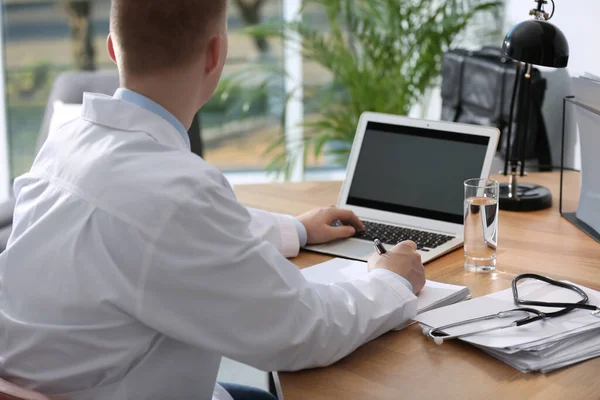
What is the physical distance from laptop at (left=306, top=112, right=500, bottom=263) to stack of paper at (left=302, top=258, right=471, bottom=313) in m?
0.08

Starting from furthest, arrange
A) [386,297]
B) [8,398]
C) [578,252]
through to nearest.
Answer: [578,252] → [386,297] → [8,398]

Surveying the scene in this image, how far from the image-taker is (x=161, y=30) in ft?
3.58

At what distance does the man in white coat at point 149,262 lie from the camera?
100cm

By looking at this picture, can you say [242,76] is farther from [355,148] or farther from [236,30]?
[355,148]

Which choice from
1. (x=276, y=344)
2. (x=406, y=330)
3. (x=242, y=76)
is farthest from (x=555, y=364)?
(x=242, y=76)

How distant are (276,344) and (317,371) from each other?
114 millimetres

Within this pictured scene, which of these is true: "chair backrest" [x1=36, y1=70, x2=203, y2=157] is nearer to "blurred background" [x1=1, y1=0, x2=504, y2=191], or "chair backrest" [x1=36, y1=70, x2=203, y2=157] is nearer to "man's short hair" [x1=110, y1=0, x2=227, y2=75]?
"blurred background" [x1=1, y1=0, x2=504, y2=191]

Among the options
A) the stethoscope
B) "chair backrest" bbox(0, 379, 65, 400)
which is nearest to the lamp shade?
the stethoscope

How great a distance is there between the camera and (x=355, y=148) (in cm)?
186

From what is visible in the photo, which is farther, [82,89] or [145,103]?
[82,89]

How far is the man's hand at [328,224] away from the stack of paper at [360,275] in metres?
0.10

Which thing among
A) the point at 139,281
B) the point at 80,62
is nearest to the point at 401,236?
the point at 139,281

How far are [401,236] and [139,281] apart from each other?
0.81 m

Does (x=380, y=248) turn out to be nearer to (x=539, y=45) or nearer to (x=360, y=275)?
(x=360, y=275)
